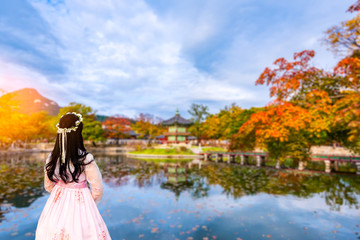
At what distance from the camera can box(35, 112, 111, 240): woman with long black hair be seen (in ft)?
6.82

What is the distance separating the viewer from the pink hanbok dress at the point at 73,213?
2068 mm

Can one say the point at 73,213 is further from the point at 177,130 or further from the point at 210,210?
the point at 177,130

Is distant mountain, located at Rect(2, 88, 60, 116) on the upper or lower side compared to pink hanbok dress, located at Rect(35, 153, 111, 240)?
upper

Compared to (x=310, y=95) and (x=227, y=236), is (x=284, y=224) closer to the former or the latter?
(x=227, y=236)

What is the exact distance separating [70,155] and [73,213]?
0.58 m

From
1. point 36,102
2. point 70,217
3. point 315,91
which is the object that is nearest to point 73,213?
point 70,217

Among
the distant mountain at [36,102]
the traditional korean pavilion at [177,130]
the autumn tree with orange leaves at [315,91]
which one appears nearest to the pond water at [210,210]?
the autumn tree with orange leaves at [315,91]

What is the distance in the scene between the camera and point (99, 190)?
2254mm

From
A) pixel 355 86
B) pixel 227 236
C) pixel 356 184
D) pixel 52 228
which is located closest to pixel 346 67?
pixel 355 86

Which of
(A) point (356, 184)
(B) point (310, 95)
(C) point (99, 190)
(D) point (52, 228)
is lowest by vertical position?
(A) point (356, 184)

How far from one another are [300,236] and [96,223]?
4932 mm

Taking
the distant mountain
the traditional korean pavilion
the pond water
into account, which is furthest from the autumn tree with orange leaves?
the distant mountain

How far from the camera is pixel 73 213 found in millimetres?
2125

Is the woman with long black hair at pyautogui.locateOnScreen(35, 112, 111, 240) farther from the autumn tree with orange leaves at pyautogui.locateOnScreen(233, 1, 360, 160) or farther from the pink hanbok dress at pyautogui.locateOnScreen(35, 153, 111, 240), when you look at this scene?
the autumn tree with orange leaves at pyautogui.locateOnScreen(233, 1, 360, 160)
